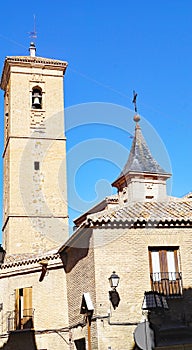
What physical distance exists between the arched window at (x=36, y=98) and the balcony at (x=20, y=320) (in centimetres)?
1461

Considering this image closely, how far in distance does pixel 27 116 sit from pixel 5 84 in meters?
3.98

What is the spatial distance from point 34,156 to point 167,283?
53.7 ft

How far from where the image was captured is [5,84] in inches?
1316

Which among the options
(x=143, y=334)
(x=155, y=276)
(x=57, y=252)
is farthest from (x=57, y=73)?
(x=143, y=334)

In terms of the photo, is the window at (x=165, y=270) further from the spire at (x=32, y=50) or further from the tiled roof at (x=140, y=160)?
the spire at (x=32, y=50)

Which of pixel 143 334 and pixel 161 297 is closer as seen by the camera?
pixel 143 334

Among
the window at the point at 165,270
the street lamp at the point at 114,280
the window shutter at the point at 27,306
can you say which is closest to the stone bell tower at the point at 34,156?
the window shutter at the point at 27,306

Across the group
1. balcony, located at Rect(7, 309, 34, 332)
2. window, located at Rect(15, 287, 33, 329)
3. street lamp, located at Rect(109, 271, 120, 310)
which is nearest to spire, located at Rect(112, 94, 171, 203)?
window, located at Rect(15, 287, 33, 329)

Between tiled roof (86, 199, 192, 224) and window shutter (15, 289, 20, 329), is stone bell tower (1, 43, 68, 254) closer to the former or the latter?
window shutter (15, 289, 20, 329)

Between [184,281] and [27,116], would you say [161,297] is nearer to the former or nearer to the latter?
[184,281]

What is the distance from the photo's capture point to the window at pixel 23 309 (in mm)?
18812

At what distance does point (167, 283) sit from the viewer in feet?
49.2

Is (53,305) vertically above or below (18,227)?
below

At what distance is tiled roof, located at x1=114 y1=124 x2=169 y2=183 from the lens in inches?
1026
